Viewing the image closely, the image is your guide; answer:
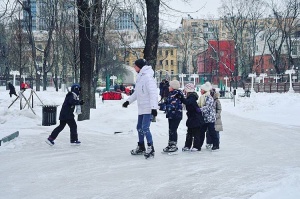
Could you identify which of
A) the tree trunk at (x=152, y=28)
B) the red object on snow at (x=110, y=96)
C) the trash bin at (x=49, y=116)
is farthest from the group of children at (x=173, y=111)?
the red object on snow at (x=110, y=96)

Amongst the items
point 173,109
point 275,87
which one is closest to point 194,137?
point 173,109

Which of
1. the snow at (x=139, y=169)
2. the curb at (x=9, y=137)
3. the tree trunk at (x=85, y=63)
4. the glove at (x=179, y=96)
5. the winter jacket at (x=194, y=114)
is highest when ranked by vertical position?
the tree trunk at (x=85, y=63)

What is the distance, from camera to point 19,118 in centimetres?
1502

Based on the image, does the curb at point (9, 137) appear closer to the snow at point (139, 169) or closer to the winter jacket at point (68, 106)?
the snow at point (139, 169)

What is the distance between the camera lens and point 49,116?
44.6 feet

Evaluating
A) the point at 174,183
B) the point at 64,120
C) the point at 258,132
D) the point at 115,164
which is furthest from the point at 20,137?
the point at 258,132

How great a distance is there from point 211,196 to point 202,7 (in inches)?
351

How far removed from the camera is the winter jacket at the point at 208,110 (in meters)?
8.27

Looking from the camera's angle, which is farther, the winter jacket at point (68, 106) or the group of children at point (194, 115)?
the winter jacket at point (68, 106)

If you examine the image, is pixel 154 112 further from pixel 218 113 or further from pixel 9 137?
pixel 9 137

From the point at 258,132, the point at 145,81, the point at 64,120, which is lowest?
the point at 258,132

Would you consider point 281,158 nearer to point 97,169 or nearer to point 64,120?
point 97,169

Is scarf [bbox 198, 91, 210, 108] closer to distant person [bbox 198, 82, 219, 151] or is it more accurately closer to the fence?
distant person [bbox 198, 82, 219, 151]

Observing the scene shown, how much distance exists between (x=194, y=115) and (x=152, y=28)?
5750mm
